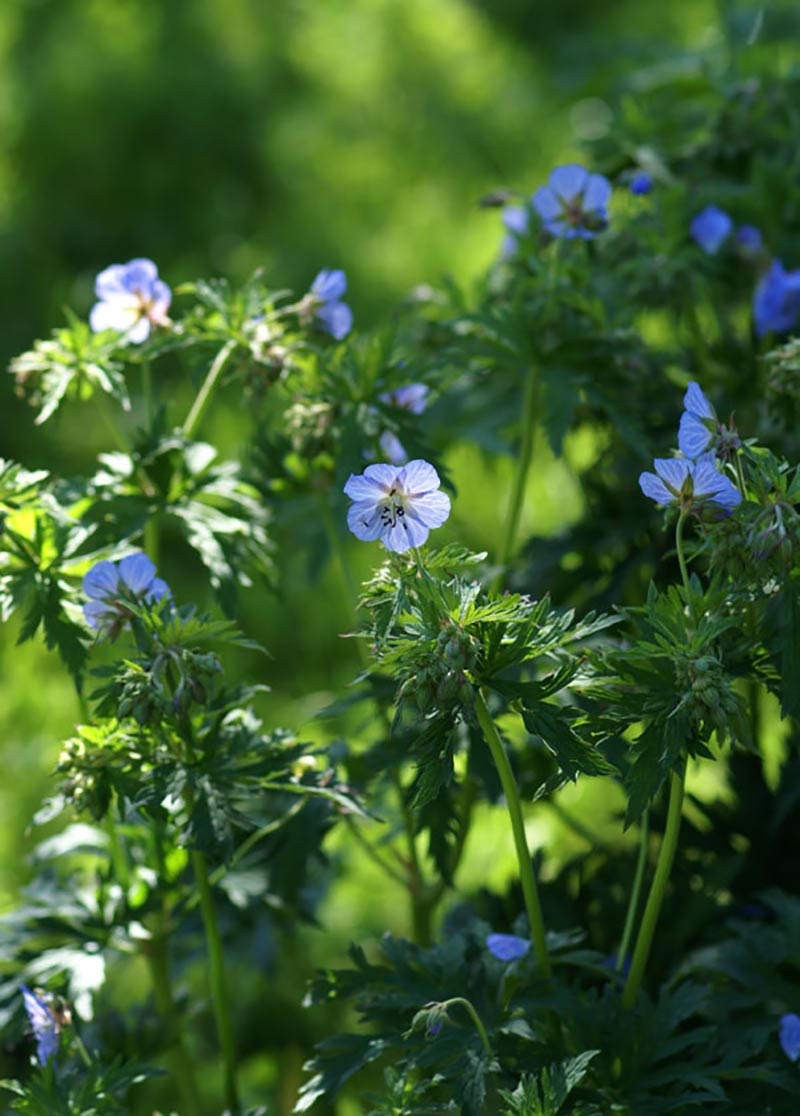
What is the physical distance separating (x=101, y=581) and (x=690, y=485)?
56 cm

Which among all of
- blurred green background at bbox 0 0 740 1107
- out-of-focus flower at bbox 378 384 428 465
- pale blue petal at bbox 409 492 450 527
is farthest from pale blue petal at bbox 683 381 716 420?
blurred green background at bbox 0 0 740 1107

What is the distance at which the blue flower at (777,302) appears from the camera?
171 centimetres

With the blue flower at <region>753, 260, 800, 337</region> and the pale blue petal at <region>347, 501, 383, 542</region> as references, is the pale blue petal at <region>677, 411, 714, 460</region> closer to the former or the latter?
the pale blue petal at <region>347, 501, 383, 542</region>

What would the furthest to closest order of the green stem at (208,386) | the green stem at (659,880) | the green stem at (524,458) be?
the green stem at (524,458), the green stem at (208,386), the green stem at (659,880)

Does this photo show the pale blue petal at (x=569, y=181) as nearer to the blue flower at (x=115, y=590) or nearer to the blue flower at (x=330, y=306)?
the blue flower at (x=330, y=306)

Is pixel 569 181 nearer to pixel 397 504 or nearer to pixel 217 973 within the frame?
pixel 397 504

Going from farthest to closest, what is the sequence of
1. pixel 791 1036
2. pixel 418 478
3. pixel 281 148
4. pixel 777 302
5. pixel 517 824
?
1. pixel 281 148
2. pixel 777 302
3. pixel 791 1036
4. pixel 517 824
5. pixel 418 478

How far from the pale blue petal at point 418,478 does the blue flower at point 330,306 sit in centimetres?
49

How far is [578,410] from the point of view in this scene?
1.71 meters

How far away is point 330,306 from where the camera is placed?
1528 millimetres

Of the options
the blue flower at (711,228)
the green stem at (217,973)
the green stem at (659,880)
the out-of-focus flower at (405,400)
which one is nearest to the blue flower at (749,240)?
the blue flower at (711,228)

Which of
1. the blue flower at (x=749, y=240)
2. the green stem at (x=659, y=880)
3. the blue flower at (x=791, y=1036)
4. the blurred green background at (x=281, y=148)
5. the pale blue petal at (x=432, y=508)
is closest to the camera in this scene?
the pale blue petal at (x=432, y=508)

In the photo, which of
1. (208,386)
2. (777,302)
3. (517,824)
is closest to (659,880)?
(517,824)

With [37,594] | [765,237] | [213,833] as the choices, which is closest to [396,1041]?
[213,833]
